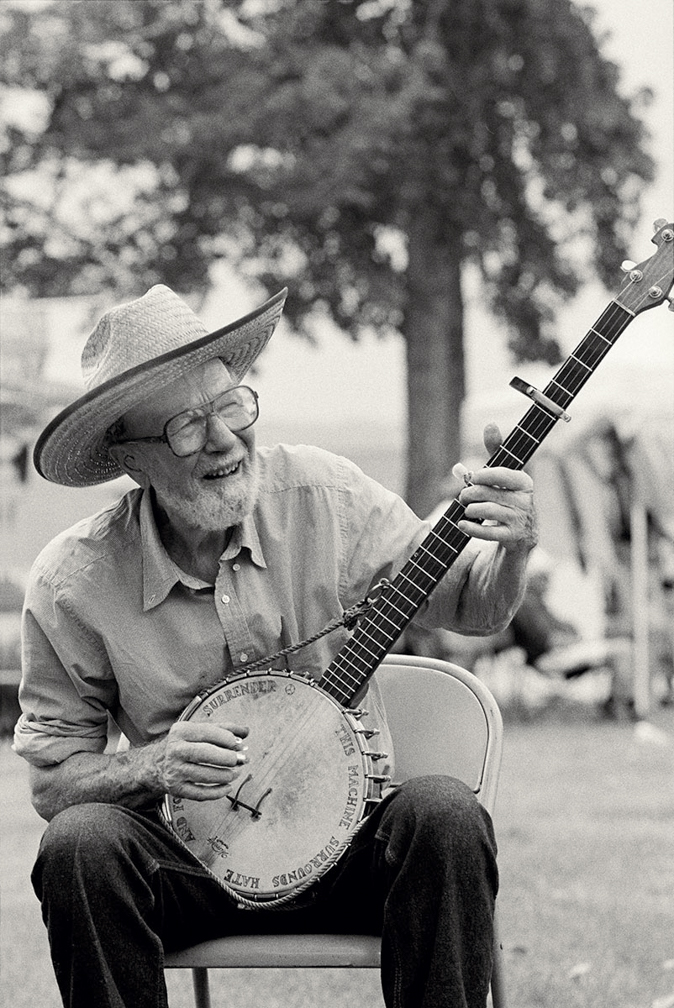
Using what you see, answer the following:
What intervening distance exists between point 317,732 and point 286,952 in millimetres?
387

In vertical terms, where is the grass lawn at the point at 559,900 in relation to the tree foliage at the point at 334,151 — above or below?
below

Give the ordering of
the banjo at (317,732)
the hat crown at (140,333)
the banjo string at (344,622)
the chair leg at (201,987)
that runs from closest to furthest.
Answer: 1. the banjo at (317,732)
2. the banjo string at (344,622)
3. the hat crown at (140,333)
4. the chair leg at (201,987)

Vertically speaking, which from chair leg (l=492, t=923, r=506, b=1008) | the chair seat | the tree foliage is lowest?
chair leg (l=492, t=923, r=506, b=1008)

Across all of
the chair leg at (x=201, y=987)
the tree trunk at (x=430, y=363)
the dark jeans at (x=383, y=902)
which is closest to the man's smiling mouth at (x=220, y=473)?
the dark jeans at (x=383, y=902)

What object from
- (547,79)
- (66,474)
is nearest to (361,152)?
(547,79)

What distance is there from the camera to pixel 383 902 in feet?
9.23

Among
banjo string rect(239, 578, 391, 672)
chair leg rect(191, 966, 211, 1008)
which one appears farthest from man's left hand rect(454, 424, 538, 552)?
chair leg rect(191, 966, 211, 1008)

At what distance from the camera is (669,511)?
10586 millimetres

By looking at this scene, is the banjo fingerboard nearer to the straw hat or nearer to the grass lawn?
the straw hat

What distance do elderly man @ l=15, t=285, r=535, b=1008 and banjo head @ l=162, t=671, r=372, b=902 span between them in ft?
0.13

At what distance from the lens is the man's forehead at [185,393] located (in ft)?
9.90

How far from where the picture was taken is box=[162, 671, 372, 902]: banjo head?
283 cm

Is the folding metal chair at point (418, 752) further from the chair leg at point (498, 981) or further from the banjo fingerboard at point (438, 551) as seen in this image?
the banjo fingerboard at point (438, 551)

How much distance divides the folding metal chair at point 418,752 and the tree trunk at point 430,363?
10.7 m
